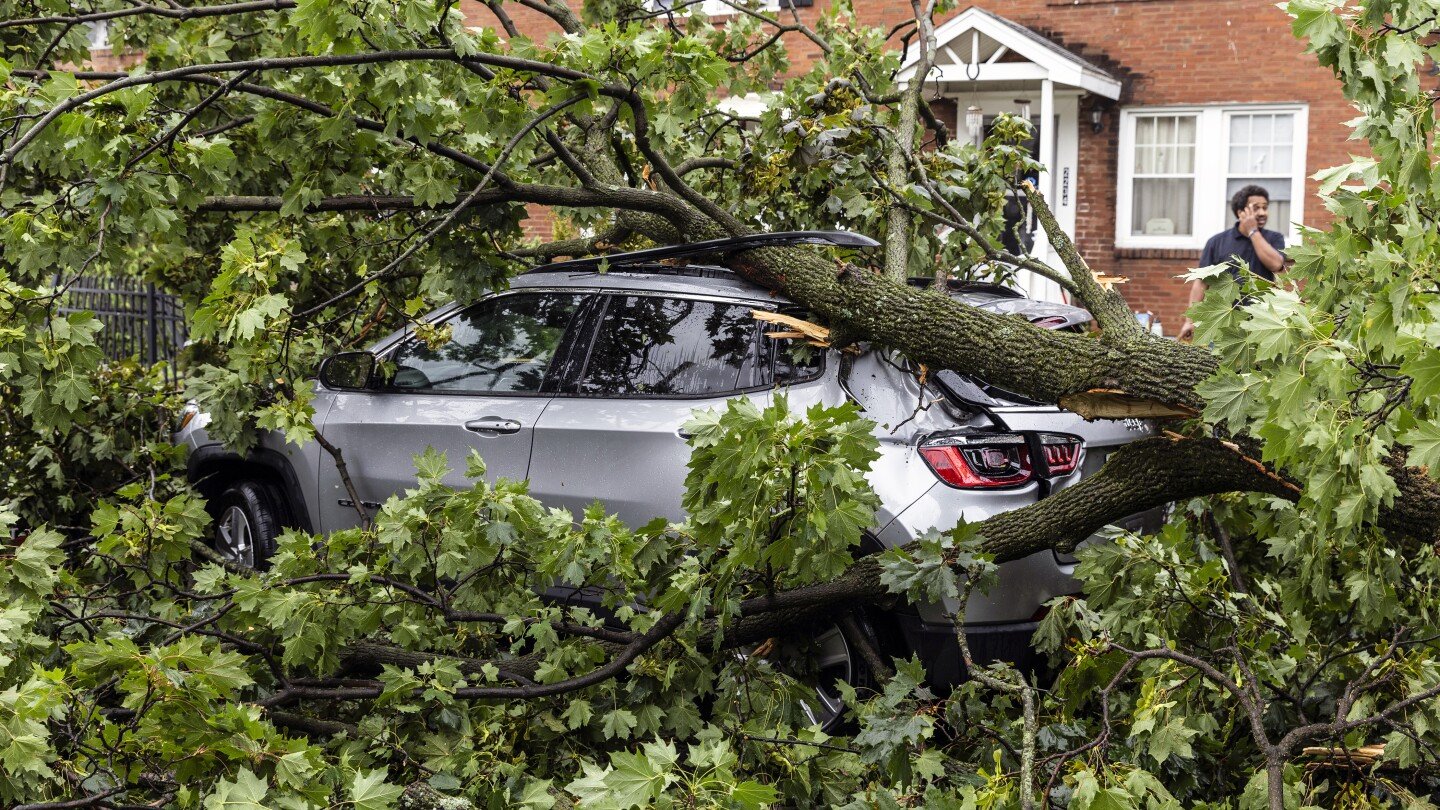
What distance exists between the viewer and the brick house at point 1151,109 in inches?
593

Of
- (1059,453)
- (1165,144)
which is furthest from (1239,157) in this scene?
(1059,453)

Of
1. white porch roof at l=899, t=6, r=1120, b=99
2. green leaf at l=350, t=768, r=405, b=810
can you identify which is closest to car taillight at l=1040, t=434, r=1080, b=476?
green leaf at l=350, t=768, r=405, b=810

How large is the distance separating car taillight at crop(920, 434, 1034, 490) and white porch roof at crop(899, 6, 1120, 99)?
1072cm

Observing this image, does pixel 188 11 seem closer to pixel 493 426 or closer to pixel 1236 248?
pixel 493 426

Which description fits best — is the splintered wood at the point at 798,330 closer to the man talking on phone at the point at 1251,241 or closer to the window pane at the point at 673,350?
the window pane at the point at 673,350

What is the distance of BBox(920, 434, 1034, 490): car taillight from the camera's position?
4660 millimetres

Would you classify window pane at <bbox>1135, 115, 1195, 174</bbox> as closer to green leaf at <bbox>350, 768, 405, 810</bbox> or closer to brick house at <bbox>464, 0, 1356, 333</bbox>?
brick house at <bbox>464, 0, 1356, 333</bbox>

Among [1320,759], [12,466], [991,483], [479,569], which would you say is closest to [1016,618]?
[991,483]

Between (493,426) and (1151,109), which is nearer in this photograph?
(493,426)

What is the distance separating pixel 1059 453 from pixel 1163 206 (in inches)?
474

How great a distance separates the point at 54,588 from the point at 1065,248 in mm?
3744

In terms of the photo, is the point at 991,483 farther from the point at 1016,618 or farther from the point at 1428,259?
the point at 1428,259

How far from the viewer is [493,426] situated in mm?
5520

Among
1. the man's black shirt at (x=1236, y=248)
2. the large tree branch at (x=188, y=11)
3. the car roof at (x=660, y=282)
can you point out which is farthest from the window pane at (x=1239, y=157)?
the large tree branch at (x=188, y=11)
